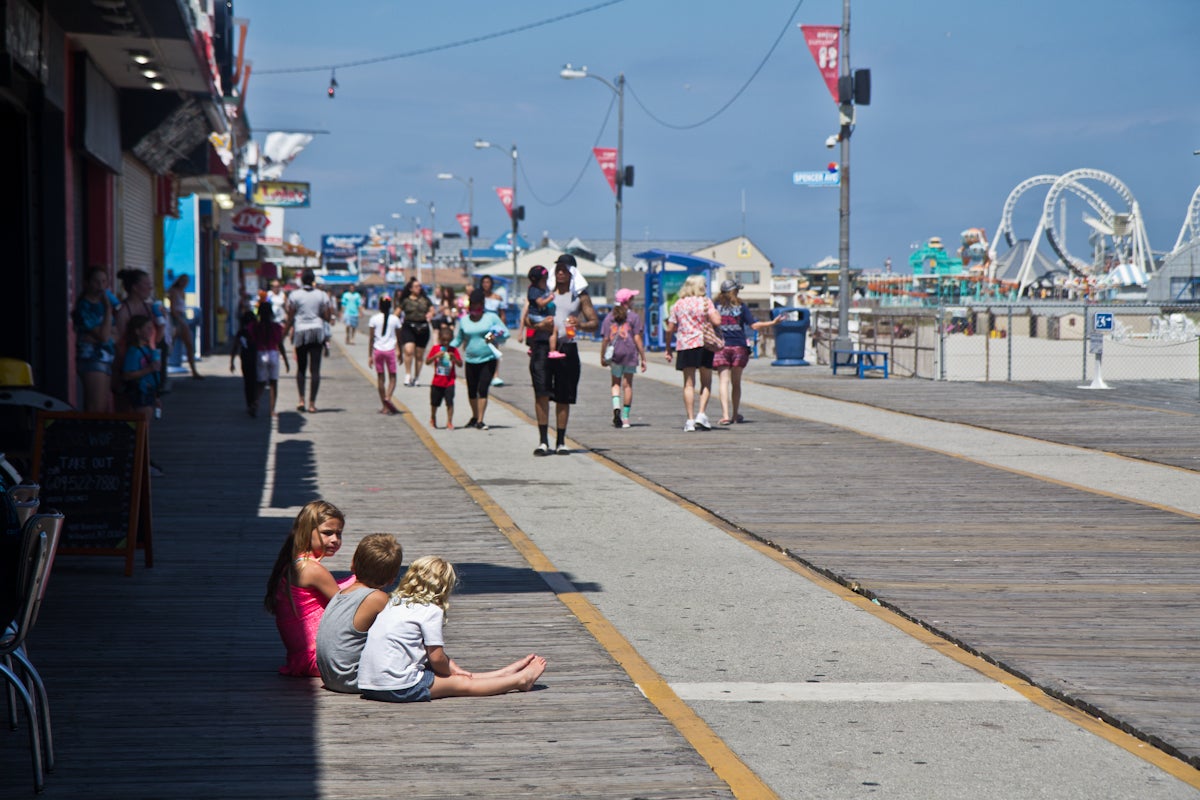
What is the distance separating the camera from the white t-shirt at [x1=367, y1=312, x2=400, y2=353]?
66.6 feet

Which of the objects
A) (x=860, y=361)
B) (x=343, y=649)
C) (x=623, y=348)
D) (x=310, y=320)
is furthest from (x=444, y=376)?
(x=860, y=361)

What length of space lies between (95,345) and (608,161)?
34343 millimetres

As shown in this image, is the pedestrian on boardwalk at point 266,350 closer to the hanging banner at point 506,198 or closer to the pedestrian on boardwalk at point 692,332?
the pedestrian on boardwalk at point 692,332

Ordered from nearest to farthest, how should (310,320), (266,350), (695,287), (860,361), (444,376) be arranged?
1. (695,287)
2. (444,376)
3. (266,350)
4. (310,320)
5. (860,361)

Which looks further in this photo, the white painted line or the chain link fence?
the chain link fence

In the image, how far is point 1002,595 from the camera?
7879mm

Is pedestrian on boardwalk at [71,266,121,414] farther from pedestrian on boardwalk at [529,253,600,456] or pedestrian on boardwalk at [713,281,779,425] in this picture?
pedestrian on boardwalk at [713,281,779,425]

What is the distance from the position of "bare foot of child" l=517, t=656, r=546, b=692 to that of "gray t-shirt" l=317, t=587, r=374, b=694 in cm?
63

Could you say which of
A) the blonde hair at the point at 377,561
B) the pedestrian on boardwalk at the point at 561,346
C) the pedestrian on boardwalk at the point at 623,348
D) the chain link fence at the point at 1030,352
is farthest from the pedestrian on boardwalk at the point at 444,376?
the blonde hair at the point at 377,561

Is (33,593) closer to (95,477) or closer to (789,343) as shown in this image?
(95,477)

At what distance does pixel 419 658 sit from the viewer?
225 inches

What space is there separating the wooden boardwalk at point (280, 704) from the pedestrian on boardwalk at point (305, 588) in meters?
0.15

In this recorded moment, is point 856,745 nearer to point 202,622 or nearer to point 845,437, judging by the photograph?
point 202,622

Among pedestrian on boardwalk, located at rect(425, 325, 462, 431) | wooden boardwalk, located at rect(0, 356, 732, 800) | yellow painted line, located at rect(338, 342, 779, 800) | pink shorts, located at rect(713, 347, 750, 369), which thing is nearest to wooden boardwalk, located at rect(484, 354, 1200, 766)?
pink shorts, located at rect(713, 347, 750, 369)
